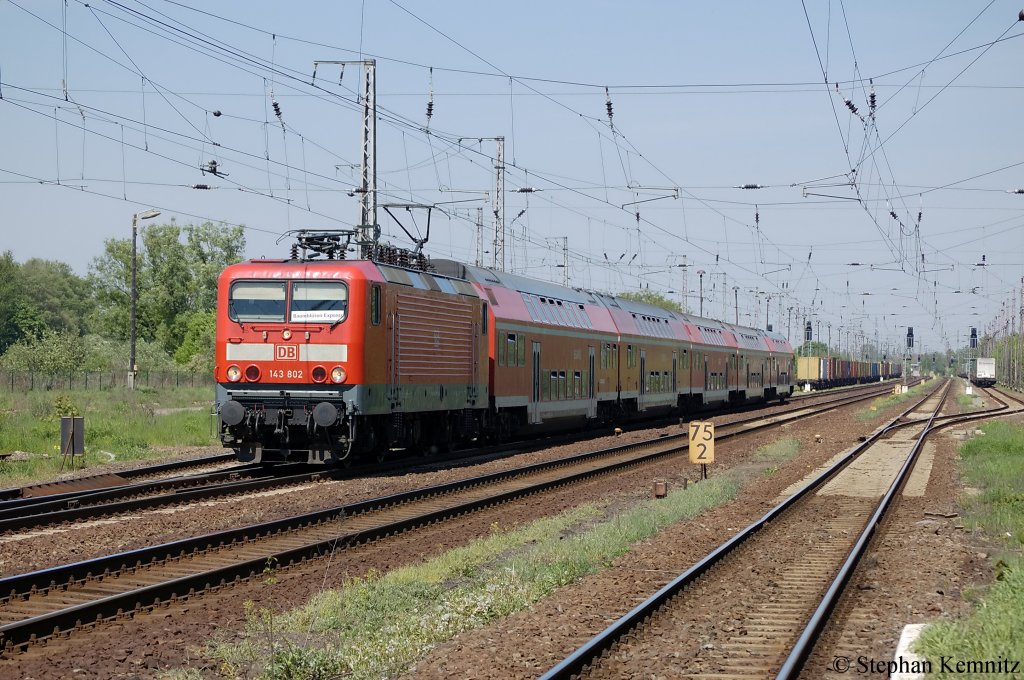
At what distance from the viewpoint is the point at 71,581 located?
11227 millimetres

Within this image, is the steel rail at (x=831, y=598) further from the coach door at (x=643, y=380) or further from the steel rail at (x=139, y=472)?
the coach door at (x=643, y=380)

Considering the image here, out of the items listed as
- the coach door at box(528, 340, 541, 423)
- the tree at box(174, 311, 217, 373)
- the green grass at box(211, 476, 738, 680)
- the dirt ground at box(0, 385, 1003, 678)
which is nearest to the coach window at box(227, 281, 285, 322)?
the dirt ground at box(0, 385, 1003, 678)

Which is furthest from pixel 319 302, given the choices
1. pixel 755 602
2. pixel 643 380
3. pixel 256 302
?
pixel 643 380

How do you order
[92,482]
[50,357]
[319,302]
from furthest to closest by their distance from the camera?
[50,357] → [319,302] → [92,482]

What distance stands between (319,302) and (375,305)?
3.46ft

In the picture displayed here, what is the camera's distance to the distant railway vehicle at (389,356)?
797 inches

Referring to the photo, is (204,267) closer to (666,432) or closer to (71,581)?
(666,432)

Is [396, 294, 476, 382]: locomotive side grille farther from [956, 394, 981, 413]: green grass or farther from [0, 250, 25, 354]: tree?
[0, 250, 25, 354]: tree

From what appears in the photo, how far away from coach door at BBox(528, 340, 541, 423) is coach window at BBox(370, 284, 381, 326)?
941 centimetres

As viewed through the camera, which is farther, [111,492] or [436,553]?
[111,492]

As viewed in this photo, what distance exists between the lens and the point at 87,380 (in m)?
56.4

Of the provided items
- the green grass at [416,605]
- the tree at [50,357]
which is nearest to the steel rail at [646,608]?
the green grass at [416,605]

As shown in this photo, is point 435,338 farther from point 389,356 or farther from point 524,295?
point 524,295

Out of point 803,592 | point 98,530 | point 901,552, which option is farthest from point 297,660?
point 901,552
